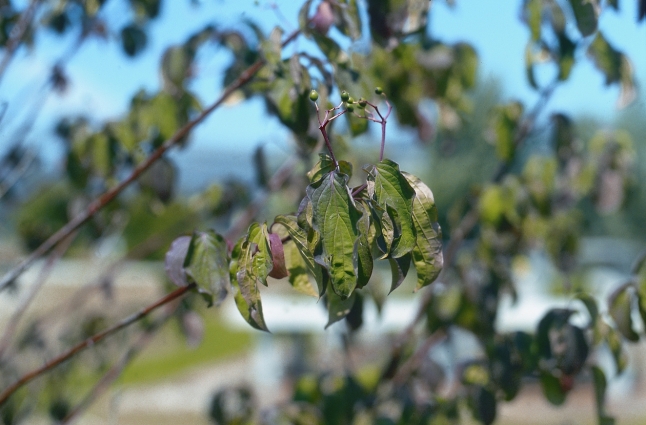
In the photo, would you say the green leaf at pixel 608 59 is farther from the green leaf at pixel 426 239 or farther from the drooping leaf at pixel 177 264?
the drooping leaf at pixel 177 264

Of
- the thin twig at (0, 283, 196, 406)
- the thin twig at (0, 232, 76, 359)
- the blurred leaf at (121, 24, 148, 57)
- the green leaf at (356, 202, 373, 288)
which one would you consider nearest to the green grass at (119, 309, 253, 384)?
the thin twig at (0, 232, 76, 359)

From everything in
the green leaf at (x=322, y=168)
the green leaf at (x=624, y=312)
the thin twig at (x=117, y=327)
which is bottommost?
the green leaf at (x=624, y=312)

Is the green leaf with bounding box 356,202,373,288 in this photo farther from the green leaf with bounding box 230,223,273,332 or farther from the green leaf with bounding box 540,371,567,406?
the green leaf with bounding box 540,371,567,406

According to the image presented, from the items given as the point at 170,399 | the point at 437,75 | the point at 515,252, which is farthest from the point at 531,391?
the point at 437,75

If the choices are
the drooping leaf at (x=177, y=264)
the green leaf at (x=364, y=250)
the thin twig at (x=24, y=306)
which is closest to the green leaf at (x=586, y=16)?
the green leaf at (x=364, y=250)

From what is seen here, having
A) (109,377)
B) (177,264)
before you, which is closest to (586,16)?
(177,264)

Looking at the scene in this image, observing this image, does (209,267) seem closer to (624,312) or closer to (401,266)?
(401,266)

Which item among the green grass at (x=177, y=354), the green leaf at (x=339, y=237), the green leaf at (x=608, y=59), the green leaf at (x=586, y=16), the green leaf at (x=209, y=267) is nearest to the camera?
the green leaf at (x=339, y=237)

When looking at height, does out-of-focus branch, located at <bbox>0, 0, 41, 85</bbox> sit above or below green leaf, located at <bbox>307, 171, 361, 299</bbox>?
above
